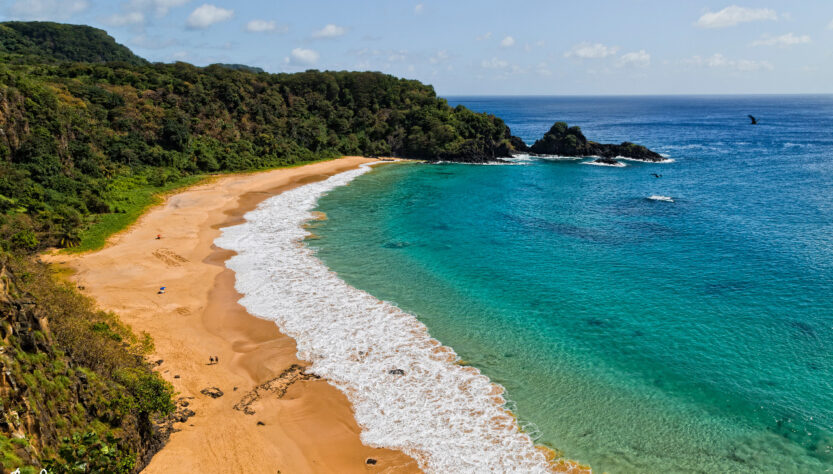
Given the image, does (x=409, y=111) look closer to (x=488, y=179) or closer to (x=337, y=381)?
(x=488, y=179)

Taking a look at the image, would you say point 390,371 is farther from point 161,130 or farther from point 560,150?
point 560,150

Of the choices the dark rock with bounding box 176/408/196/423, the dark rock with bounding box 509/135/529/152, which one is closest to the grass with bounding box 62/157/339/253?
the dark rock with bounding box 176/408/196/423

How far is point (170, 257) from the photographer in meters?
36.2

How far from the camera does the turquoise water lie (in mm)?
18562

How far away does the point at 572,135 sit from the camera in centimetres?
9650

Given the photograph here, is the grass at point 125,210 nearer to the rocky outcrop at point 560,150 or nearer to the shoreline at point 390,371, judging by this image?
the shoreline at point 390,371

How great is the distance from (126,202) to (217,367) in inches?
1449

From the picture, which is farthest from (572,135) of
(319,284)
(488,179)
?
(319,284)

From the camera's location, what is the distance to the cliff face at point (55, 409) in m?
11.0

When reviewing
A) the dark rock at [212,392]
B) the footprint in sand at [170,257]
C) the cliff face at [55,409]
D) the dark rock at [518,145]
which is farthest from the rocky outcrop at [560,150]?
the cliff face at [55,409]

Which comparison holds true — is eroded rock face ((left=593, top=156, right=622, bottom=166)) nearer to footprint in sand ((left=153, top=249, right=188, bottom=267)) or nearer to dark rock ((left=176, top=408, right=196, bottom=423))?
footprint in sand ((left=153, top=249, right=188, bottom=267))

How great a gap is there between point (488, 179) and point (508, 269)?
41.9 meters

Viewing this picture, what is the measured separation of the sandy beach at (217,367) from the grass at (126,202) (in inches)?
61.1

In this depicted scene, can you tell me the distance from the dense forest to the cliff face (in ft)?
0.15
